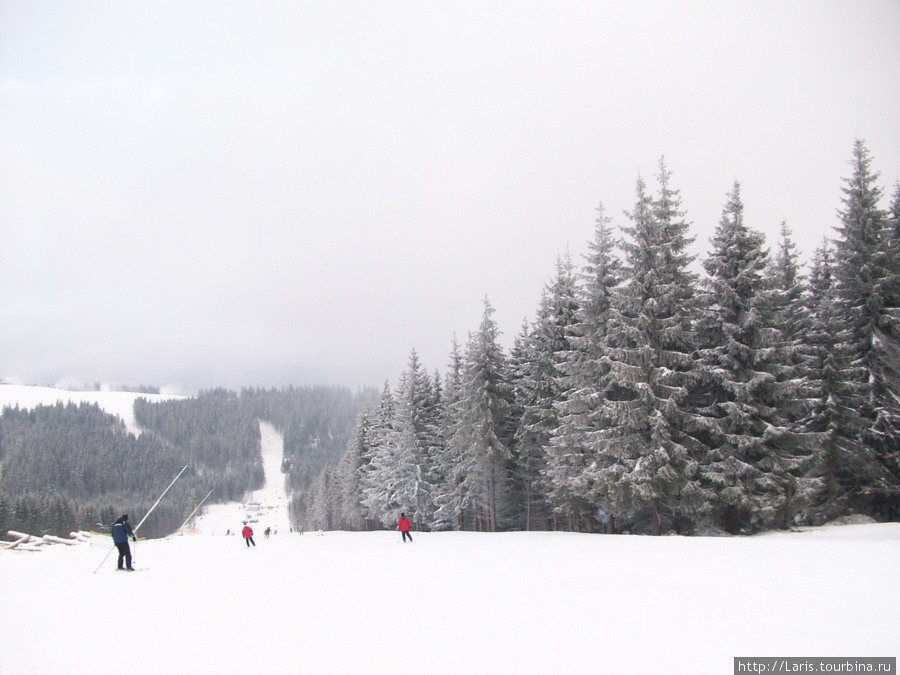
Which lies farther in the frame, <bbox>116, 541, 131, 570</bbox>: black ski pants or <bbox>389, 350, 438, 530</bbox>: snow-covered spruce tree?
<bbox>389, 350, 438, 530</bbox>: snow-covered spruce tree

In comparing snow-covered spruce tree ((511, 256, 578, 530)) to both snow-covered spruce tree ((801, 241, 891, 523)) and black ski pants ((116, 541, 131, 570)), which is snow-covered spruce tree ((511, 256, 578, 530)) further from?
black ski pants ((116, 541, 131, 570))

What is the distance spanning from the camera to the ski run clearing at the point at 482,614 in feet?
22.1

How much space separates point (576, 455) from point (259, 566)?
14.2 meters

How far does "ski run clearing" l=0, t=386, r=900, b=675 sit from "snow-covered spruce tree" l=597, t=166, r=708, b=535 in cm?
479

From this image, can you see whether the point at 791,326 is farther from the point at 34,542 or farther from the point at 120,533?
the point at 34,542

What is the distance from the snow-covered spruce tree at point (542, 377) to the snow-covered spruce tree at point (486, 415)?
1204mm

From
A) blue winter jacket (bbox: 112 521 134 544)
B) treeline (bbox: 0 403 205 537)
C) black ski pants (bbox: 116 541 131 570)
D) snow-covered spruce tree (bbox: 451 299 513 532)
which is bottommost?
treeline (bbox: 0 403 205 537)

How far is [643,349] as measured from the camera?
20031 millimetres

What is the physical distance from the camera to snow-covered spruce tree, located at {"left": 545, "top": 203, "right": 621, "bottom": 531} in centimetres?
2144

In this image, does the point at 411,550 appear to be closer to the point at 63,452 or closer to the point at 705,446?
the point at 705,446

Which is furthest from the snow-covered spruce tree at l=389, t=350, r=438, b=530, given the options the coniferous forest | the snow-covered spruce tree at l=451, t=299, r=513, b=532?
the coniferous forest

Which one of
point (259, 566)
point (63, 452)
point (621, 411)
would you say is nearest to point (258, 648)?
point (259, 566)

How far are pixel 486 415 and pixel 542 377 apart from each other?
440 cm

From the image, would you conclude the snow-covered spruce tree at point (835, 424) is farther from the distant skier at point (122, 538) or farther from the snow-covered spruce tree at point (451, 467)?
the distant skier at point (122, 538)
